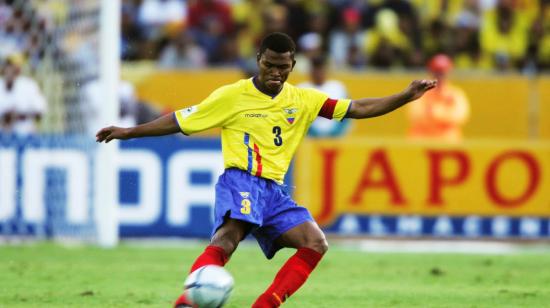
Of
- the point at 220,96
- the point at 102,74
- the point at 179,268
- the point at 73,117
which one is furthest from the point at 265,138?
the point at 73,117

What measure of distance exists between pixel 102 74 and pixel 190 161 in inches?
62.5

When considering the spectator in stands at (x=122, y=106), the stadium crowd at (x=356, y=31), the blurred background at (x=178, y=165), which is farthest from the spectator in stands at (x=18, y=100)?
the stadium crowd at (x=356, y=31)

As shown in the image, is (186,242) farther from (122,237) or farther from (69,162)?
(69,162)

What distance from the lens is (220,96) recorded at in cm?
795

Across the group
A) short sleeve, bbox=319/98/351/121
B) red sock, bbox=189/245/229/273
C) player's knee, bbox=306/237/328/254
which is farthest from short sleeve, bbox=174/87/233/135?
player's knee, bbox=306/237/328/254

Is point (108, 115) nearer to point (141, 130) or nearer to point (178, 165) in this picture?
point (178, 165)

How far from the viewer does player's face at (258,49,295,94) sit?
A: 25.3 feet

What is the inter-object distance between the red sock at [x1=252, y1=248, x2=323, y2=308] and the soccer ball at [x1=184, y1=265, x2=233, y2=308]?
0.44 metres

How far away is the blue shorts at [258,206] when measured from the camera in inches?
307

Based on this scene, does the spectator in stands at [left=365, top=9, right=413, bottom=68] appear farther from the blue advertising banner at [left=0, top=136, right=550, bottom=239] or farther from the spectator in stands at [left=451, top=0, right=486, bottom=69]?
the blue advertising banner at [left=0, top=136, right=550, bottom=239]

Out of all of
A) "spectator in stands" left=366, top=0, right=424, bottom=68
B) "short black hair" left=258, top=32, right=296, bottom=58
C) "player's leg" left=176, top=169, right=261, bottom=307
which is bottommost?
"player's leg" left=176, top=169, right=261, bottom=307

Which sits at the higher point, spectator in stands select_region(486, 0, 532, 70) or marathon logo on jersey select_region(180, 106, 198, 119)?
spectator in stands select_region(486, 0, 532, 70)

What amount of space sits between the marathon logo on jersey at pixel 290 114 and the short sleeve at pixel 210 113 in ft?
1.18

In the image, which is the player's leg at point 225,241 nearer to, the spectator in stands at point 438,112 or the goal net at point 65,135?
the goal net at point 65,135
